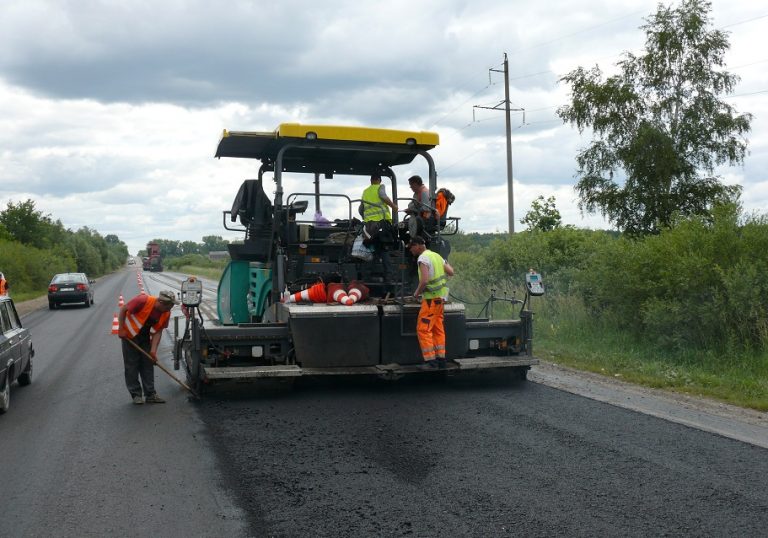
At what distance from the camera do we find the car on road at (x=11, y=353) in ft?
25.9

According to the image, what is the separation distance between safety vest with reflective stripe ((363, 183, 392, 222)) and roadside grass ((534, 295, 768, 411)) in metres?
3.78

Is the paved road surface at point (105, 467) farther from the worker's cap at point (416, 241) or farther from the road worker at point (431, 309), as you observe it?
the worker's cap at point (416, 241)

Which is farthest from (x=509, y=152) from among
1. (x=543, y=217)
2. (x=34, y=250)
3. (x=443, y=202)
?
(x=34, y=250)

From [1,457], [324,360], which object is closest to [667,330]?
[324,360]

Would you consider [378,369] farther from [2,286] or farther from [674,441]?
[2,286]

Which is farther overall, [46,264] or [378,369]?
[46,264]

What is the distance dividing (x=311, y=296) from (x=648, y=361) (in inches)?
203

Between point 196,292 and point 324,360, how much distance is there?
1543 millimetres

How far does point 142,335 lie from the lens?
833 centimetres

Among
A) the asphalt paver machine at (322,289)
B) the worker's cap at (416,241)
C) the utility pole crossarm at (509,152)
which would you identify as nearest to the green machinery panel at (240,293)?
the asphalt paver machine at (322,289)

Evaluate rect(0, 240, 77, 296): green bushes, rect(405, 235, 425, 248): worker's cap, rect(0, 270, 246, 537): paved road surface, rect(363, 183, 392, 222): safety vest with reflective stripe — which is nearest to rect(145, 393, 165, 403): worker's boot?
rect(0, 270, 246, 537): paved road surface

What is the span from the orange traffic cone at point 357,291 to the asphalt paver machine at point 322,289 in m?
0.02

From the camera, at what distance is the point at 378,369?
320 inches

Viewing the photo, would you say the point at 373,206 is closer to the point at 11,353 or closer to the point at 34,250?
the point at 11,353
